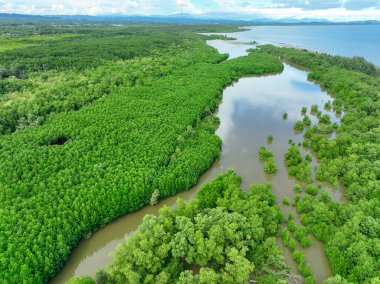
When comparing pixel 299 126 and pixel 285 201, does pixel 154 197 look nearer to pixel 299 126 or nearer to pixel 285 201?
pixel 285 201

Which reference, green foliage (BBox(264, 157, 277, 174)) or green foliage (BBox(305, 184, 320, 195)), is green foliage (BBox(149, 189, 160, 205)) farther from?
green foliage (BBox(305, 184, 320, 195))

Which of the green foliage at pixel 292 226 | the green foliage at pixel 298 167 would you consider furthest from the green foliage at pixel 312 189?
the green foliage at pixel 292 226

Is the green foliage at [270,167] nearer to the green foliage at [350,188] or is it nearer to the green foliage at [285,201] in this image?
the green foliage at [350,188]

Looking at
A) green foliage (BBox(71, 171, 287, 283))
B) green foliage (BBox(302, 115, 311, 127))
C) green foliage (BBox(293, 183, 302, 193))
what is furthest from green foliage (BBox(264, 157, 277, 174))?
green foliage (BBox(302, 115, 311, 127))

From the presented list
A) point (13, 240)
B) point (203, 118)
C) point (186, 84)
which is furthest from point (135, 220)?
point (186, 84)

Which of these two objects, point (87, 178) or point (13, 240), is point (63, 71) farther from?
point (13, 240)

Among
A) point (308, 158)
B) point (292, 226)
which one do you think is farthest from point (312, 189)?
point (308, 158)
